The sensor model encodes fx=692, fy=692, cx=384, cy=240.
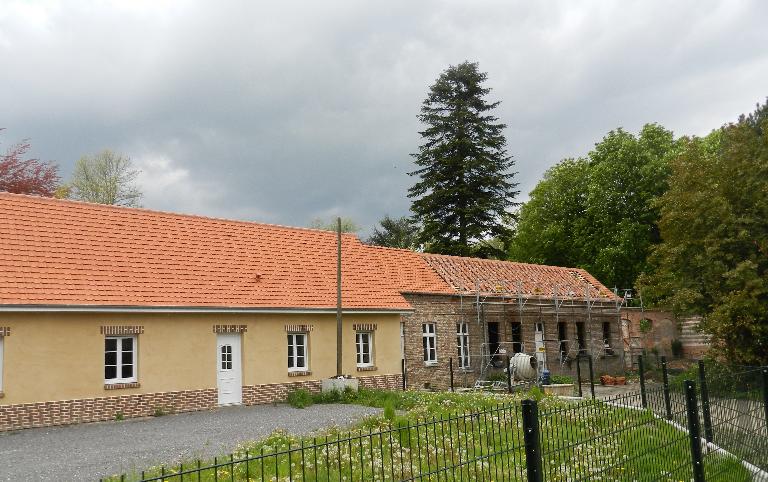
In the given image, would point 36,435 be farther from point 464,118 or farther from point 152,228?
point 464,118

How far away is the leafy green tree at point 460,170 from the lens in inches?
1741

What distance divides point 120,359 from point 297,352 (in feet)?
18.8

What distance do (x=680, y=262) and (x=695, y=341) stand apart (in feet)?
46.1

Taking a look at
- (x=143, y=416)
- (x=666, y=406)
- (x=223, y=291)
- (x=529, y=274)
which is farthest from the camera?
(x=529, y=274)

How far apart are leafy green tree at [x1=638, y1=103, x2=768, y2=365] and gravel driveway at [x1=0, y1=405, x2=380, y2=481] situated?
41.2 feet

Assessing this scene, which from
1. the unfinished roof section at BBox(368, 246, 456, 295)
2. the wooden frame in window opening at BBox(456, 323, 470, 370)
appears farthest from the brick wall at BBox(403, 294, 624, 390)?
the unfinished roof section at BBox(368, 246, 456, 295)

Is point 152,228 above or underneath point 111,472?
above

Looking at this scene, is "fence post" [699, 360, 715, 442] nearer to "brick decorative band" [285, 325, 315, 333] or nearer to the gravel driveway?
the gravel driveway

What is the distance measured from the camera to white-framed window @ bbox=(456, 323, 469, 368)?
2716 cm

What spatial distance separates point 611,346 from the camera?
34938 mm

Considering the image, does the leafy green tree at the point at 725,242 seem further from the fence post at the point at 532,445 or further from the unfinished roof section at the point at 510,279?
the fence post at the point at 532,445

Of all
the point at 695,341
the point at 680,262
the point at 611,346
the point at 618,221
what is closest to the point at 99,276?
the point at 680,262

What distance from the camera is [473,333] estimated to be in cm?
2767

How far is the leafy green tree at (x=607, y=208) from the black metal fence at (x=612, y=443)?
31.1m
